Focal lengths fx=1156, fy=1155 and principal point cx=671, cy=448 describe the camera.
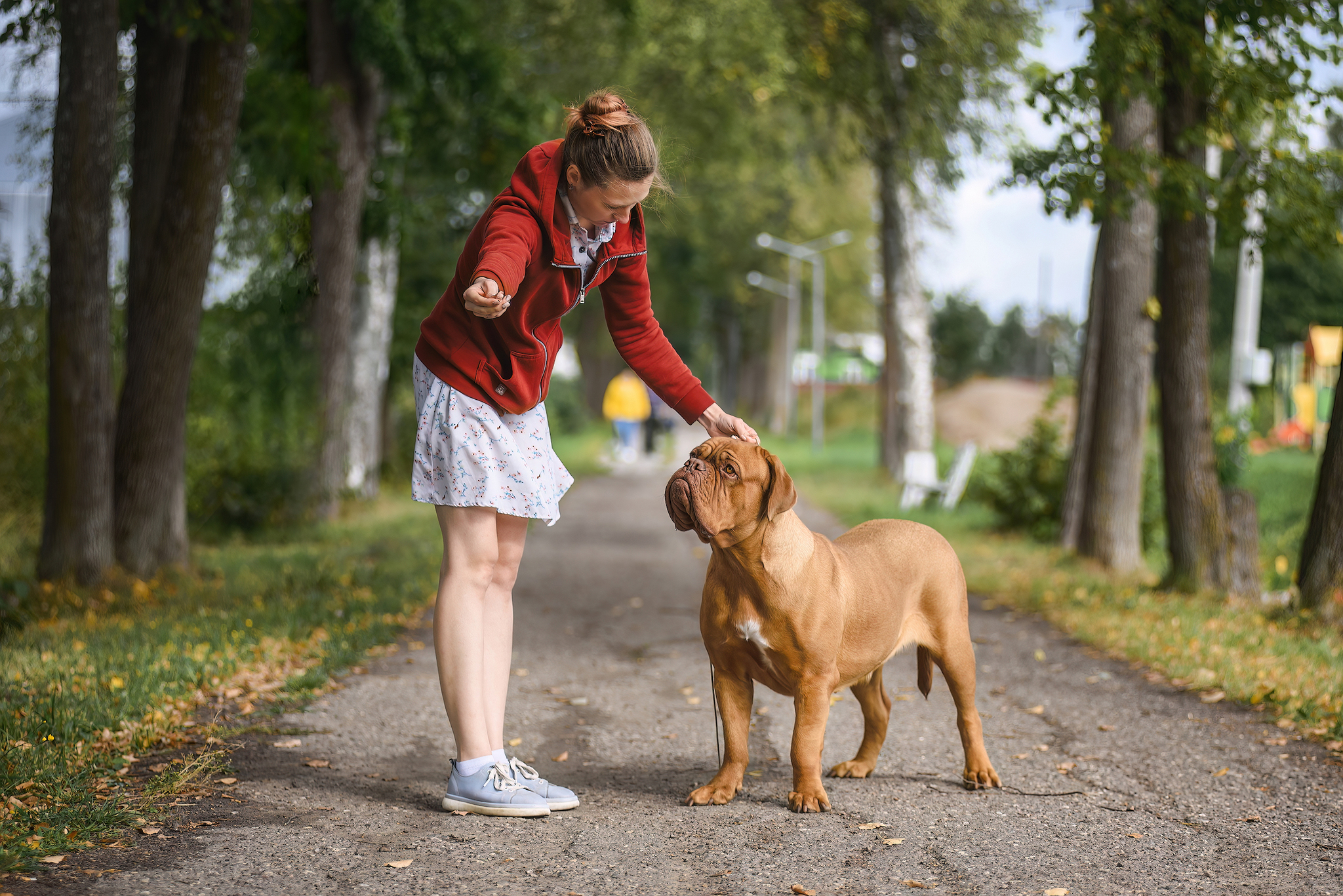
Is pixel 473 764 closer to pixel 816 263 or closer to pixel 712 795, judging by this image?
pixel 712 795

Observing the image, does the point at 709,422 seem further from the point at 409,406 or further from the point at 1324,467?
the point at 409,406

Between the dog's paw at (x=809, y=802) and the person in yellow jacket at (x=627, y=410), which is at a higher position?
the person in yellow jacket at (x=627, y=410)

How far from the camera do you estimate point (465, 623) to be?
3670 millimetres

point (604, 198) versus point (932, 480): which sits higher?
point (604, 198)

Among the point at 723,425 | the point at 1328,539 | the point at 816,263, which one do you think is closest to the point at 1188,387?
the point at 1328,539

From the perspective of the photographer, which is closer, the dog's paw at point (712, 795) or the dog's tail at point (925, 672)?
the dog's paw at point (712, 795)

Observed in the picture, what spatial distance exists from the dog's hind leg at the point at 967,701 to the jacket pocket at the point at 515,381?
1736mm

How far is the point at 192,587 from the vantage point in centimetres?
792

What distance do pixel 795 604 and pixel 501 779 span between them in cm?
110

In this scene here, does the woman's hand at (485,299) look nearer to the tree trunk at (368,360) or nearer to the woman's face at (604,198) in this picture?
the woman's face at (604,198)

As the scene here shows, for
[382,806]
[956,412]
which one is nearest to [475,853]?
[382,806]

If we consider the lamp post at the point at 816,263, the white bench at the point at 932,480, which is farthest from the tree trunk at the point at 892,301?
the lamp post at the point at 816,263

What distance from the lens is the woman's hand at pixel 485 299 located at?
3.14 m

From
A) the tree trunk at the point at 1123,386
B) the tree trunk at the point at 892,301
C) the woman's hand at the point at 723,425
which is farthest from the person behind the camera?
the tree trunk at the point at 892,301
